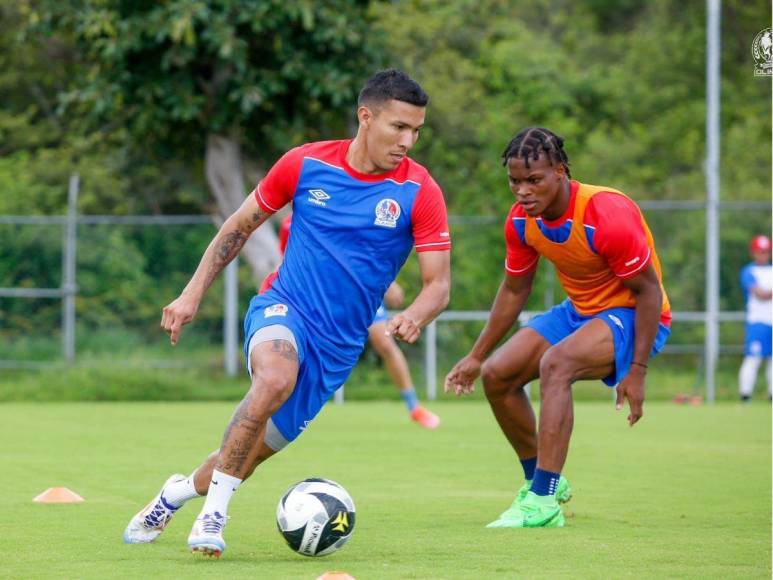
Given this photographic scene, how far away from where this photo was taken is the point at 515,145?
295 inches

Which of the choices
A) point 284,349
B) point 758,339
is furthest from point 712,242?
point 284,349

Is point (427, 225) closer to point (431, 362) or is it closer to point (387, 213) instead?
point (387, 213)

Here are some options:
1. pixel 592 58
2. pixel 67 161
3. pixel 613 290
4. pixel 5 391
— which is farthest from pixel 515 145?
pixel 592 58

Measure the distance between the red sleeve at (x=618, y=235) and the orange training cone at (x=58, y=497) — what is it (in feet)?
11.2

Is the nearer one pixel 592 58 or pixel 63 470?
pixel 63 470

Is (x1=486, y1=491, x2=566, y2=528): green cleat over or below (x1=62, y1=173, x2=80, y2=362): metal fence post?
over

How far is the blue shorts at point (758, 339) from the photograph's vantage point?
19.7m

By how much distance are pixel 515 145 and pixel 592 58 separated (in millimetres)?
34821

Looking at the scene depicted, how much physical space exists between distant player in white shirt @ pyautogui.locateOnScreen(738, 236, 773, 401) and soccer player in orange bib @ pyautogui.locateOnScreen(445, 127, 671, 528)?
1197 cm

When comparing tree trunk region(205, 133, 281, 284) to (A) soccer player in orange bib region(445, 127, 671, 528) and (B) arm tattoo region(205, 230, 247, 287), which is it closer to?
(A) soccer player in orange bib region(445, 127, 671, 528)

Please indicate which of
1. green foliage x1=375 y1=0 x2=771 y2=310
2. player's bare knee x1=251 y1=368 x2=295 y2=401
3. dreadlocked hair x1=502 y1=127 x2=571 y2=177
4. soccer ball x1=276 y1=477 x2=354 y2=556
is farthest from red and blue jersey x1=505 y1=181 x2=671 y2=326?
green foliage x1=375 y1=0 x2=771 y2=310

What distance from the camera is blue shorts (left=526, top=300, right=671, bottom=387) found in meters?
7.86

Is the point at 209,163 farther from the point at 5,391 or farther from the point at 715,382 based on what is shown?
the point at 715,382

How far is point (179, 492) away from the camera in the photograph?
677 cm
